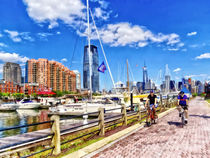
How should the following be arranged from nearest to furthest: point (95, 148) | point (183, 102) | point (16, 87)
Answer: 1. point (95, 148)
2. point (183, 102)
3. point (16, 87)

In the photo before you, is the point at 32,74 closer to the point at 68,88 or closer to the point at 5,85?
the point at 5,85

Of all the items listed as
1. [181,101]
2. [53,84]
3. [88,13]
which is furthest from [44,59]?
[181,101]

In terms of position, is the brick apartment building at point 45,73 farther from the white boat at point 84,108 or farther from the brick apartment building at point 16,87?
the white boat at point 84,108

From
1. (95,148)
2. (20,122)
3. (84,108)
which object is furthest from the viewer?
(84,108)

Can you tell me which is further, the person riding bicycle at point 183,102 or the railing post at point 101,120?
the person riding bicycle at point 183,102

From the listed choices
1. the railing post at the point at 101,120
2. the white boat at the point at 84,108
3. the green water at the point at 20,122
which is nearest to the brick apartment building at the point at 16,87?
the green water at the point at 20,122

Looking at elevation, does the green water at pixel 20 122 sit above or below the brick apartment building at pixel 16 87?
below

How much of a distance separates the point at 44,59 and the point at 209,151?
17087cm

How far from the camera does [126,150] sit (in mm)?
6359

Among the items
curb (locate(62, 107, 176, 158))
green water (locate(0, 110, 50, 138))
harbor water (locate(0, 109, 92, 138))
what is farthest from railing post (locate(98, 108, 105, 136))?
green water (locate(0, 110, 50, 138))

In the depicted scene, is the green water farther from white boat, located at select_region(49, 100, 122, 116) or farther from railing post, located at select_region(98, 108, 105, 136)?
railing post, located at select_region(98, 108, 105, 136)

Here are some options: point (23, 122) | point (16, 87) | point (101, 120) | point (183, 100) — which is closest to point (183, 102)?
point (183, 100)

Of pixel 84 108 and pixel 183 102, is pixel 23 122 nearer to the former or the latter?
pixel 84 108

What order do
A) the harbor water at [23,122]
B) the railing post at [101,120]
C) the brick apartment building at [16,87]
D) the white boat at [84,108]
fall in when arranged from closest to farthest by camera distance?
the railing post at [101,120] → the harbor water at [23,122] → the white boat at [84,108] → the brick apartment building at [16,87]
